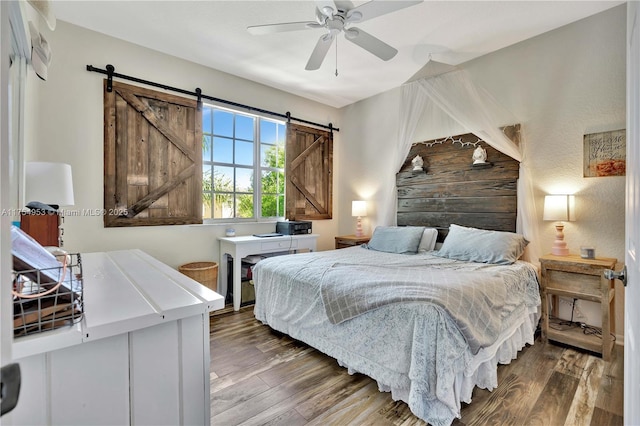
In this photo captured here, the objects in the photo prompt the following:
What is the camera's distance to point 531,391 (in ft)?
6.02

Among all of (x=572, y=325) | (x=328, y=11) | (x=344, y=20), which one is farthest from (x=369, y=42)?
(x=572, y=325)

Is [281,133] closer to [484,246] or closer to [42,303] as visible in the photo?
[484,246]

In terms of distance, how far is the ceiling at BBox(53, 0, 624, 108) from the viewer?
246 cm

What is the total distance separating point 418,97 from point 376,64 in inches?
24.4

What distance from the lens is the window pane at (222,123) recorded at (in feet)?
12.0

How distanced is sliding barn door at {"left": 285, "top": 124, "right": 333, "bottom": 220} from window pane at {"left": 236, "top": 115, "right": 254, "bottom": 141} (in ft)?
1.79

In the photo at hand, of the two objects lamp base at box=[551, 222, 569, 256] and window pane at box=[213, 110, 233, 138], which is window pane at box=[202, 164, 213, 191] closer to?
window pane at box=[213, 110, 233, 138]

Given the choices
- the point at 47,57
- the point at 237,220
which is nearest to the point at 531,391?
the point at 237,220

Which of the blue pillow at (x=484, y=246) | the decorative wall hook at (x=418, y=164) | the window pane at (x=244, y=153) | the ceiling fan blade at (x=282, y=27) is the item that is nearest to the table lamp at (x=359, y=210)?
the decorative wall hook at (x=418, y=164)

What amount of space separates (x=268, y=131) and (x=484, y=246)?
9.93ft

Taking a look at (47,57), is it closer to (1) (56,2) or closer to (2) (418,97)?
(1) (56,2)

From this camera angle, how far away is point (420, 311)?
161cm

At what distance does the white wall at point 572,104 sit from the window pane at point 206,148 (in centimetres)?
320

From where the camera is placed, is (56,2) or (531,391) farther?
(56,2)
